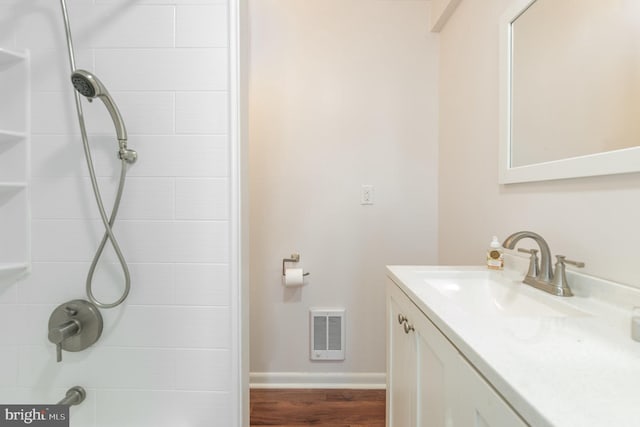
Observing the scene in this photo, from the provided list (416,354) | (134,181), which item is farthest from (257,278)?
(416,354)

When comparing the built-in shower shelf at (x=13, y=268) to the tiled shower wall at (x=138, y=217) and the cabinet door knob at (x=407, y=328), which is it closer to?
the tiled shower wall at (x=138, y=217)

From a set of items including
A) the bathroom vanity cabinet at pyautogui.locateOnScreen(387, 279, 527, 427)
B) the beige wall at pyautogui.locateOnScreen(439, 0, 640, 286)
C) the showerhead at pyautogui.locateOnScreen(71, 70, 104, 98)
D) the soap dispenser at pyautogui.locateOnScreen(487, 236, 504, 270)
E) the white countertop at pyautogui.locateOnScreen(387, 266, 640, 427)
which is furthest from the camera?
the soap dispenser at pyautogui.locateOnScreen(487, 236, 504, 270)

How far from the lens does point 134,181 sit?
1.01 meters

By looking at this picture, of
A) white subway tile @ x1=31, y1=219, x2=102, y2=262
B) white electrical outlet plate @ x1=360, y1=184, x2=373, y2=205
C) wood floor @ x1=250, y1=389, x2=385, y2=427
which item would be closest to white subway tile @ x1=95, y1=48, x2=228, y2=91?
white subway tile @ x1=31, y1=219, x2=102, y2=262

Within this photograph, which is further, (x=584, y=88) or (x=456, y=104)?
(x=456, y=104)

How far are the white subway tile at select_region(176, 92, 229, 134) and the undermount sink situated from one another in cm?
88

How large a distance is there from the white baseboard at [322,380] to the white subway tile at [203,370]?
2.84 feet

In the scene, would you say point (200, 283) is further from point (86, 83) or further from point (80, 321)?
point (86, 83)

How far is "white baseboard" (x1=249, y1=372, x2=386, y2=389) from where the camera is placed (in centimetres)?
178

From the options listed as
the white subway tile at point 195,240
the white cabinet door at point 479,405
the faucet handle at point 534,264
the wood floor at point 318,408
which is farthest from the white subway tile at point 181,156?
the wood floor at point 318,408

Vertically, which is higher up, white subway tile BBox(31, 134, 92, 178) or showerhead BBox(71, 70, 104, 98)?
showerhead BBox(71, 70, 104, 98)

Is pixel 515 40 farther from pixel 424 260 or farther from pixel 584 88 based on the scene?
pixel 424 260

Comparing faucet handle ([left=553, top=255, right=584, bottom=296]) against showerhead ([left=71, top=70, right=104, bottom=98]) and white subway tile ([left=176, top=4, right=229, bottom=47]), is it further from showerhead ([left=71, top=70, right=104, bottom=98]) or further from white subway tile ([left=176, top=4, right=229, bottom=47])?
showerhead ([left=71, top=70, right=104, bottom=98])

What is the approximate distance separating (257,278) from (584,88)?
168 centimetres
